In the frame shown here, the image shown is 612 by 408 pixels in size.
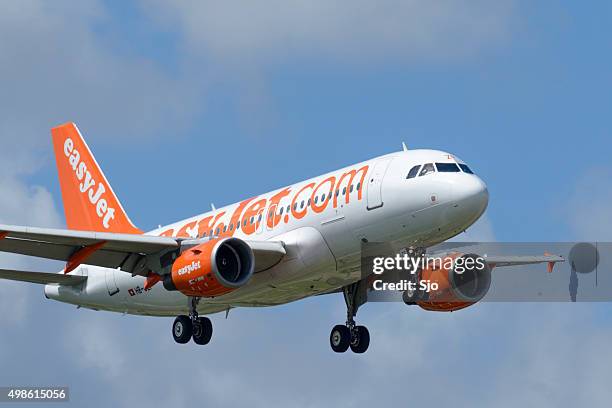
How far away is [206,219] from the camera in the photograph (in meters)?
49.8

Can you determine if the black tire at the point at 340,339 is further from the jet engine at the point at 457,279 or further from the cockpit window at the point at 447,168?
the cockpit window at the point at 447,168

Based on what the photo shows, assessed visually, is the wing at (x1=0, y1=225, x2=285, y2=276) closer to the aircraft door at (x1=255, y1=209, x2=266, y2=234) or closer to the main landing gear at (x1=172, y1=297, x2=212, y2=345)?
the aircraft door at (x1=255, y1=209, x2=266, y2=234)

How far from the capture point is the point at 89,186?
58250mm

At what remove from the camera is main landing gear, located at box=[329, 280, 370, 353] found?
49.3 metres

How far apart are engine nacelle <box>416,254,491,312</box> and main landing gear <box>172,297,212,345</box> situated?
295 inches

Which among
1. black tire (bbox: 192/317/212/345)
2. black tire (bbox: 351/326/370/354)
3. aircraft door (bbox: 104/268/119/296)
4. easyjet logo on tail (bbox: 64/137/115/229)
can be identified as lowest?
black tire (bbox: 351/326/370/354)

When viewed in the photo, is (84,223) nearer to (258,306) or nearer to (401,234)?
(258,306)

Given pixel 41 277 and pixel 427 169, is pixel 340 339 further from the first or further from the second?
pixel 41 277

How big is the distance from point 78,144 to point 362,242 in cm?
2131

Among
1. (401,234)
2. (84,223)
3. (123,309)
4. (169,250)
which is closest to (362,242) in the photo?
(401,234)

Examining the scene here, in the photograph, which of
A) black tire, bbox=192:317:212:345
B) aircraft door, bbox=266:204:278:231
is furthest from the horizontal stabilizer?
aircraft door, bbox=266:204:278:231

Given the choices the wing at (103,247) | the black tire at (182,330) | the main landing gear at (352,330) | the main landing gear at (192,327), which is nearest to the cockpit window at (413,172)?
the wing at (103,247)

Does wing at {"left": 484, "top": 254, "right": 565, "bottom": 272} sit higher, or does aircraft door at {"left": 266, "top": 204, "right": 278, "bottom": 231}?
aircraft door at {"left": 266, "top": 204, "right": 278, "bottom": 231}

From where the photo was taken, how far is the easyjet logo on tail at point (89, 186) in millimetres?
56625
